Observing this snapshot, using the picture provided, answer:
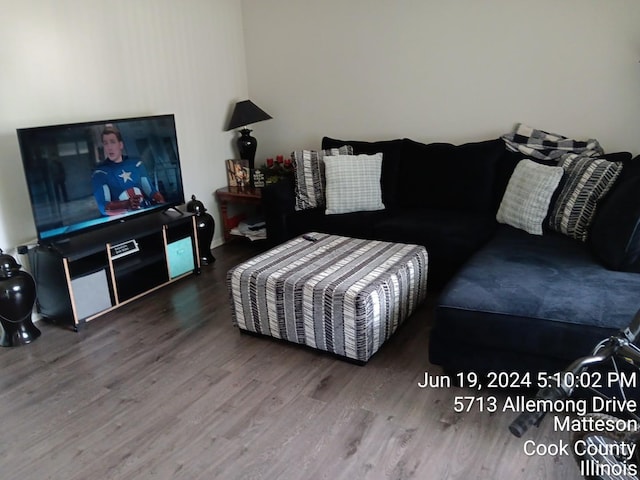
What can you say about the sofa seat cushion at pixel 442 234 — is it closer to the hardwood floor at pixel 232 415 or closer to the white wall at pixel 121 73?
the hardwood floor at pixel 232 415

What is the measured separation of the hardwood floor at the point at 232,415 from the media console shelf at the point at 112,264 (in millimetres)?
185

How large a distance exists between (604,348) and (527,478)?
734 mm

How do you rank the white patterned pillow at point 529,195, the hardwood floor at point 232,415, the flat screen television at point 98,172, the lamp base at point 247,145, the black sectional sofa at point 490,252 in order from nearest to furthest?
the hardwood floor at point 232,415 < the black sectional sofa at point 490,252 < the flat screen television at point 98,172 < the white patterned pillow at point 529,195 < the lamp base at point 247,145

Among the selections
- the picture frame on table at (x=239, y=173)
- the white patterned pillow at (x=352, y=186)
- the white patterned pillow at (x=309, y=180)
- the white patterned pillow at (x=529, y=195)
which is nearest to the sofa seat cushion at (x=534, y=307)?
the white patterned pillow at (x=529, y=195)

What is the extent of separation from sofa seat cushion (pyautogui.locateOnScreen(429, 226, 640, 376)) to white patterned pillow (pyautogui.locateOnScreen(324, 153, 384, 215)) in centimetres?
127

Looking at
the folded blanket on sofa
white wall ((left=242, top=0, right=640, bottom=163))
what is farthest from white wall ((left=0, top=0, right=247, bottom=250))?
the folded blanket on sofa

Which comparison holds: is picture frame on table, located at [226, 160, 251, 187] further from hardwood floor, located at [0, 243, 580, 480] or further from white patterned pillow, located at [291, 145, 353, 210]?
hardwood floor, located at [0, 243, 580, 480]

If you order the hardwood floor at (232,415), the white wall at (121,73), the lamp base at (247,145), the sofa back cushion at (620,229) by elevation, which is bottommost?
the hardwood floor at (232,415)

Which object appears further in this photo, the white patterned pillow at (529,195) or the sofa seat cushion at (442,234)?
the sofa seat cushion at (442,234)

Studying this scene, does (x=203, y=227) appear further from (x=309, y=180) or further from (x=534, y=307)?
(x=534, y=307)

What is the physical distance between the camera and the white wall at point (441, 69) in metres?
3.21

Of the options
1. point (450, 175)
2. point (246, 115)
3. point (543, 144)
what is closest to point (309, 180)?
point (246, 115)

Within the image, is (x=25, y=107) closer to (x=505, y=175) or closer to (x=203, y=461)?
(x=203, y=461)

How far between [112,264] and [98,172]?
575mm
